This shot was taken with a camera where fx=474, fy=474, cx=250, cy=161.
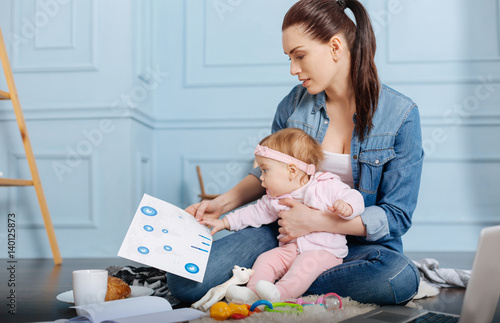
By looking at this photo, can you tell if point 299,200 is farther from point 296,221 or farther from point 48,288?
point 48,288

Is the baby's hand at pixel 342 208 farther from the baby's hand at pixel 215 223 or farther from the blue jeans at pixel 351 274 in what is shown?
the baby's hand at pixel 215 223

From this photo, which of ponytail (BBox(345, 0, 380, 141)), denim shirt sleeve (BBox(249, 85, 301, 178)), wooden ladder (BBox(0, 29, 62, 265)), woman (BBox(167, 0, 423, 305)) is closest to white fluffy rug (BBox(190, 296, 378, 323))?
woman (BBox(167, 0, 423, 305))

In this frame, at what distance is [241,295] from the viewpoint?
1204 millimetres

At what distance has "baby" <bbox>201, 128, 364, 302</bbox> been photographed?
1.25 m

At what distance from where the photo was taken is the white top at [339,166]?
4.73 ft

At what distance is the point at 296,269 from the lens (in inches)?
49.4

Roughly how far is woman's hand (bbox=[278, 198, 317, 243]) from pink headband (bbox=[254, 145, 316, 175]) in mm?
106

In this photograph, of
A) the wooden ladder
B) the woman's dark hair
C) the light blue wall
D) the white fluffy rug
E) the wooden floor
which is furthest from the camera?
the light blue wall

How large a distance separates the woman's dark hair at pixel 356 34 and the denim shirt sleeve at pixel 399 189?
0.11 metres

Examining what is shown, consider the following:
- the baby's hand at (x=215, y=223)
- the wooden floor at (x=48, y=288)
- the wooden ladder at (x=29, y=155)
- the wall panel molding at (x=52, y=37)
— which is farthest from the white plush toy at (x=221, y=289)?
the wall panel molding at (x=52, y=37)

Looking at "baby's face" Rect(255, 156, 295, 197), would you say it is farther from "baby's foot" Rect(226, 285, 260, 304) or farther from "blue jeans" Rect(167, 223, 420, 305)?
"baby's foot" Rect(226, 285, 260, 304)

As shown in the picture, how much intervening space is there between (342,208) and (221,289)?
38 cm

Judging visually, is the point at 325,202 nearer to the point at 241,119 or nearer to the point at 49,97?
the point at 241,119

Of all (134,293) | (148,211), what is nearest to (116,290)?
(134,293)
